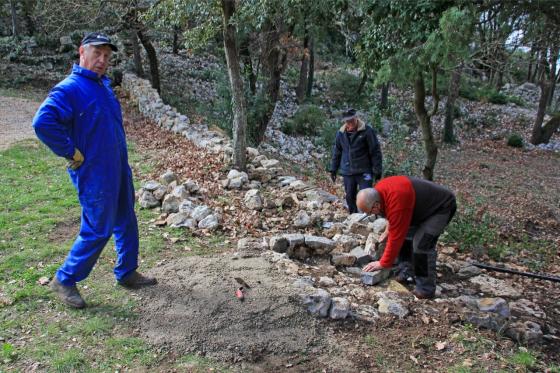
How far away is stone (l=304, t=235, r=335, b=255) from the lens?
198 inches

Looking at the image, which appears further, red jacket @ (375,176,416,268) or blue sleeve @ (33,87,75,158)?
red jacket @ (375,176,416,268)

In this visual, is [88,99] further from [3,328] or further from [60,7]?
[60,7]

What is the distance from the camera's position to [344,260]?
4.95 metres

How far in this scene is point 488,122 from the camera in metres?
21.7

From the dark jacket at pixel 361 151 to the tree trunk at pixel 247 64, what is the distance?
20.7ft

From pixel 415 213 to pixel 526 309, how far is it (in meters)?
1.63

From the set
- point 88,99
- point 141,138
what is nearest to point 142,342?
point 88,99

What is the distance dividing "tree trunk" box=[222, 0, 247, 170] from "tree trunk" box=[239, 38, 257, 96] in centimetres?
486

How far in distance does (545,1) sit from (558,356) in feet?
15.5

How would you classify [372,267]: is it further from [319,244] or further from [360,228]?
[360,228]

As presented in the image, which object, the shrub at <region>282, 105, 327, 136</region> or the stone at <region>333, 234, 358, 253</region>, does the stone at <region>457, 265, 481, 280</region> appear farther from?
the shrub at <region>282, 105, 327, 136</region>

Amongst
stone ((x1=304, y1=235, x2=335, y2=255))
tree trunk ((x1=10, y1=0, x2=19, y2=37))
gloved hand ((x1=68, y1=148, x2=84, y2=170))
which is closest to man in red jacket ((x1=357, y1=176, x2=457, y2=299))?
stone ((x1=304, y1=235, x2=335, y2=255))

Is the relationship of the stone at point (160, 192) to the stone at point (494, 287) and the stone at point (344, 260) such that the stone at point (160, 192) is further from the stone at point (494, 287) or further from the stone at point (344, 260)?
the stone at point (494, 287)

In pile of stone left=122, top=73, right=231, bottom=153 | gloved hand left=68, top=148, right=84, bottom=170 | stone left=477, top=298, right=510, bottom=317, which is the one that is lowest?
stone left=477, top=298, right=510, bottom=317
